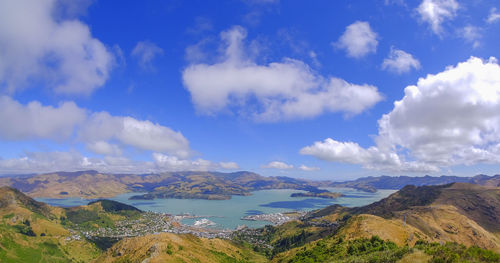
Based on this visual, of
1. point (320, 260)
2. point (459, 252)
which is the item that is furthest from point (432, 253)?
point (320, 260)

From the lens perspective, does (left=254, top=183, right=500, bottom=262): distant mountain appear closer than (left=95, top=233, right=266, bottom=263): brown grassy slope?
Yes

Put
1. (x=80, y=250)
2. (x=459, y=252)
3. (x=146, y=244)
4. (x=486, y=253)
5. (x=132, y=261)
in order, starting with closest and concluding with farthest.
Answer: (x=486, y=253)
(x=459, y=252)
(x=132, y=261)
(x=146, y=244)
(x=80, y=250)

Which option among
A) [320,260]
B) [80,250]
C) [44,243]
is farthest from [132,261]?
[44,243]

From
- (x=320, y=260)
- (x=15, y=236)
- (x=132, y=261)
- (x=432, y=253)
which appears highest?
(x=432, y=253)

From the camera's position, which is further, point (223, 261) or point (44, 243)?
point (44, 243)

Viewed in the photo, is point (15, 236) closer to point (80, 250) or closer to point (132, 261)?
point (80, 250)

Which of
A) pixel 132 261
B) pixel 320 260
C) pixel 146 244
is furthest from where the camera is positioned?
pixel 146 244

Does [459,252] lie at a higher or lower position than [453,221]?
higher

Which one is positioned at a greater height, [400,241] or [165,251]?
[400,241]

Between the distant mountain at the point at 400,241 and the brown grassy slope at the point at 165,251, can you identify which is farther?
the brown grassy slope at the point at 165,251
